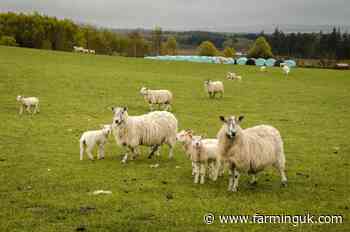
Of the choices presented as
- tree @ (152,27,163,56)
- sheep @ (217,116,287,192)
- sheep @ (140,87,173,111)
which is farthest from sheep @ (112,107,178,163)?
tree @ (152,27,163,56)

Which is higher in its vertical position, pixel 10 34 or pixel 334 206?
pixel 10 34

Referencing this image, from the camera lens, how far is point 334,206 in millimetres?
10766

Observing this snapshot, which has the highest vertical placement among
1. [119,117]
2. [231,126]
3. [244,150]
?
[231,126]

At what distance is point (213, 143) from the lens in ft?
42.2

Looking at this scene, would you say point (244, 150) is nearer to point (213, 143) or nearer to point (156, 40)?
point (213, 143)

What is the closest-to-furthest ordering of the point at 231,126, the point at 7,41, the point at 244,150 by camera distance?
the point at 231,126 < the point at 244,150 < the point at 7,41

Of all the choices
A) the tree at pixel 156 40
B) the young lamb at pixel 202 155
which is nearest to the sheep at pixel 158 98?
the young lamb at pixel 202 155

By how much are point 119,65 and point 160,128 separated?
45.6 m

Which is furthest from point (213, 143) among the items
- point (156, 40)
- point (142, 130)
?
point (156, 40)

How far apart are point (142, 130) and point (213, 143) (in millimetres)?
3176

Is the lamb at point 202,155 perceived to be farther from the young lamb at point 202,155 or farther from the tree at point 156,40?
the tree at point 156,40

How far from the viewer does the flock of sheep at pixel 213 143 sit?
1170cm

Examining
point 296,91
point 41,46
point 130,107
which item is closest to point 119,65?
point 296,91

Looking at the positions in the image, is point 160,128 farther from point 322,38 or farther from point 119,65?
point 322,38
